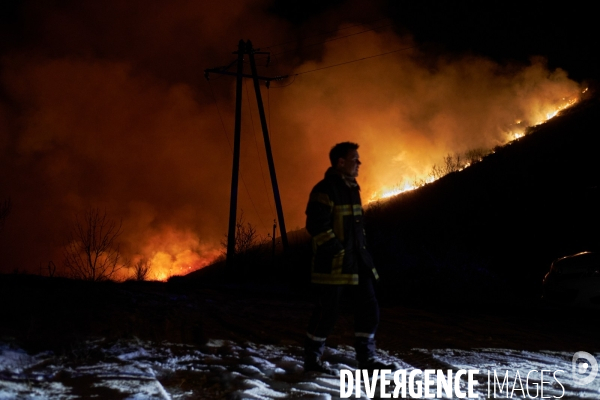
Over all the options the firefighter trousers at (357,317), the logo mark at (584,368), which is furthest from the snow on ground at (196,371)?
the firefighter trousers at (357,317)

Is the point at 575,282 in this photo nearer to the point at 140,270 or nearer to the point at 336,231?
the point at 336,231

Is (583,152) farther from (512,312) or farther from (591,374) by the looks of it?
(591,374)

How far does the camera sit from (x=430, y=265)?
15.6m

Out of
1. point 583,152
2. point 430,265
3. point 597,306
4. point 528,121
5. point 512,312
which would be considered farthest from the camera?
point 528,121

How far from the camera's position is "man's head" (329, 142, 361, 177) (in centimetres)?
446

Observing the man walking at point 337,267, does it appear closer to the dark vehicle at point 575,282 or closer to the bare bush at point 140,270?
the dark vehicle at point 575,282

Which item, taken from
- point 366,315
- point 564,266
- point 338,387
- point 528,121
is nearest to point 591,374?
point 366,315

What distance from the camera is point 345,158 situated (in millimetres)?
4469

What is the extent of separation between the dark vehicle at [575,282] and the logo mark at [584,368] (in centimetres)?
264

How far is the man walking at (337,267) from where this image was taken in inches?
163

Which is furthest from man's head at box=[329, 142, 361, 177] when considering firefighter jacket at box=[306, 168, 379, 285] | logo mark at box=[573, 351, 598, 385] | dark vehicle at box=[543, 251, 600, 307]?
dark vehicle at box=[543, 251, 600, 307]

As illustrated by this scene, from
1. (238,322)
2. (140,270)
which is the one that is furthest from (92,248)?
(238,322)

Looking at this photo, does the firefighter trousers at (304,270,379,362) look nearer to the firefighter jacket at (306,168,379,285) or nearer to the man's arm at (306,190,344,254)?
the firefighter jacket at (306,168,379,285)

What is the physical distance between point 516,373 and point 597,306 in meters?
4.28
